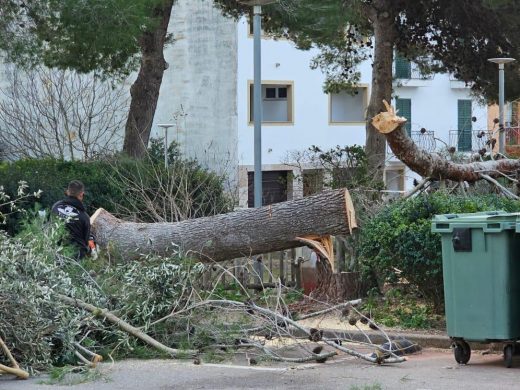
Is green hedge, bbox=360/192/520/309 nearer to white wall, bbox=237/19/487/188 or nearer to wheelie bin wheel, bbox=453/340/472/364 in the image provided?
wheelie bin wheel, bbox=453/340/472/364

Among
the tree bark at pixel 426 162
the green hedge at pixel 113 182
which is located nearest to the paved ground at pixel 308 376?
the tree bark at pixel 426 162

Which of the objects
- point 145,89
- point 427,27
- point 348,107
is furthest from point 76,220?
point 348,107

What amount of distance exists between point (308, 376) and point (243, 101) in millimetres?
29150

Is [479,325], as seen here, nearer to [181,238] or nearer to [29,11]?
[181,238]

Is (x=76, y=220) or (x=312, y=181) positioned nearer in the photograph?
(x=76, y=220)

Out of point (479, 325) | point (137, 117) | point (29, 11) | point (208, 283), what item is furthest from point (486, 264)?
point (137, 117)

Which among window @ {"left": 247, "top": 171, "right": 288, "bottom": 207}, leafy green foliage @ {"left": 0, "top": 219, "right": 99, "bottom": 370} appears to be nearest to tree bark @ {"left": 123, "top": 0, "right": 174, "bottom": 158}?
leafy green foliage @ {"left": 0, "top": 219, "right": 99, "bottom": 370}

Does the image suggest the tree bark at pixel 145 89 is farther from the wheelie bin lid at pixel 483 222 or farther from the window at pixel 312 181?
the wheelie bin lid at pixel 483 222

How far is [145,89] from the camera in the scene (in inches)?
926

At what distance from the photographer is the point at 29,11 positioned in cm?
1888

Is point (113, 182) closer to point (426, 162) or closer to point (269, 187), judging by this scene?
point (426, 162)

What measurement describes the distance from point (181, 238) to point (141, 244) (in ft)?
1.63

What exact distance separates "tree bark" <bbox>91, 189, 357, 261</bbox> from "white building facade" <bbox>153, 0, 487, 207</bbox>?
71.3 feet

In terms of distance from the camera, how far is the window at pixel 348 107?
4072cm
